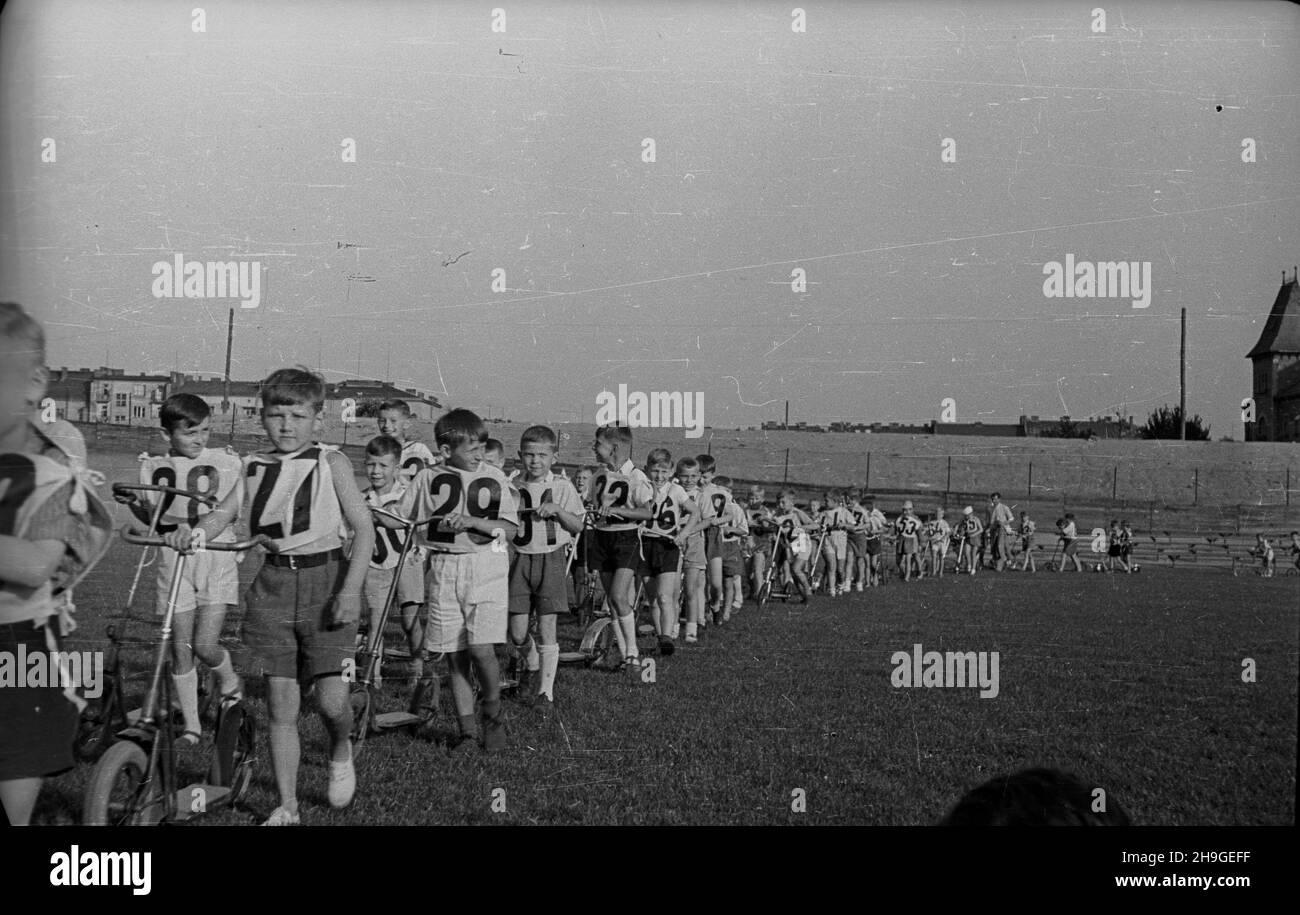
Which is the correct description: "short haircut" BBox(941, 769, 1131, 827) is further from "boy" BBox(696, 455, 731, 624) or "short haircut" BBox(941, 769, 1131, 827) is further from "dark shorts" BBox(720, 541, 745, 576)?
"dark shorts" BBox(720, 541, 745, 576)

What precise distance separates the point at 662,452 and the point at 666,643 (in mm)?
1442

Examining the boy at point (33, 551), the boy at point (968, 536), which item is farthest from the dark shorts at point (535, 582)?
the boy at point (968, 536)

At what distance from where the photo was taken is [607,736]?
16.4ft

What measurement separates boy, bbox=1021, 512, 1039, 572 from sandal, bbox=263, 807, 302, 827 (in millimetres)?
14689

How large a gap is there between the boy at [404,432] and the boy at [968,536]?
439 inches

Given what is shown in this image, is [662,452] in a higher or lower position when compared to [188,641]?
higher

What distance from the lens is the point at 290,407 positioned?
383cm

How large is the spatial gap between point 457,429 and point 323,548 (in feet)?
4.10

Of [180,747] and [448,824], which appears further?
[180,747]

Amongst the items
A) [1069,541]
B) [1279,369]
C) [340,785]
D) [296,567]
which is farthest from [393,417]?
[1069,541]

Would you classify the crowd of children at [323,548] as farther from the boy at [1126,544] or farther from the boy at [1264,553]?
the boy at [1126,544]
